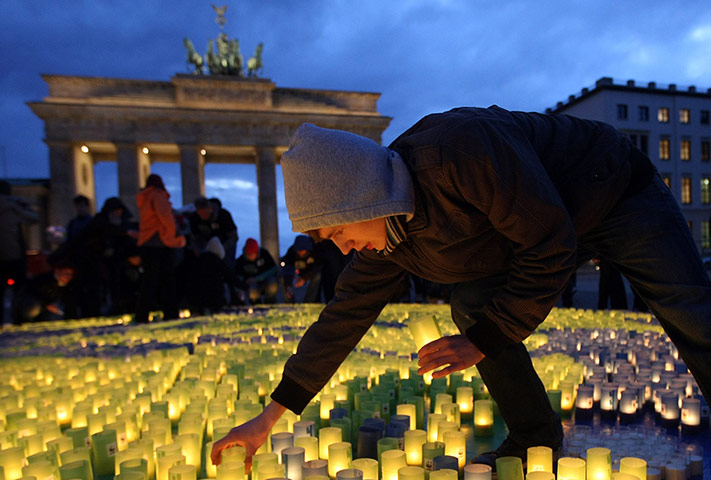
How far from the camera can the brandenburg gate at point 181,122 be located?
88.4 ft

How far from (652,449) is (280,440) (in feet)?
4.86

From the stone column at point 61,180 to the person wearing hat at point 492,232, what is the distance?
28.9 metres

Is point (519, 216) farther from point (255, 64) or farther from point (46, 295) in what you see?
point (255, 64)

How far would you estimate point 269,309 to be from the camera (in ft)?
26.1

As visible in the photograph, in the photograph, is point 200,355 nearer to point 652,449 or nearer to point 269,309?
point 652,449

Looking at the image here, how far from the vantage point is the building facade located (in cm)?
3975

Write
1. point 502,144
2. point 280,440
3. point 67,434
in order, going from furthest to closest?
1. point 67,434
2. point 280,440
3. point 502,144

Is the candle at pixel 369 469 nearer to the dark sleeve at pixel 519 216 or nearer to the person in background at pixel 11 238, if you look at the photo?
the dark sleeve at pixel 519 216

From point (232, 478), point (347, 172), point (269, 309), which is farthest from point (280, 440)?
point (269, 309)

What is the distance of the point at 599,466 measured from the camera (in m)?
1.63

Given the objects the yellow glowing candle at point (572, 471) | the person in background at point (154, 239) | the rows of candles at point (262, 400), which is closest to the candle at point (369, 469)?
the rows of candles at point (262, 400)

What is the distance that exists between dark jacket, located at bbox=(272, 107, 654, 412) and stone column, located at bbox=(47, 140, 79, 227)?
2889cm

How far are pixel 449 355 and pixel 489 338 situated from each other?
12 centimetres

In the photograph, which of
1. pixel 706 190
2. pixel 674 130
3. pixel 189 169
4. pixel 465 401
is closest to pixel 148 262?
pixel 465 401
